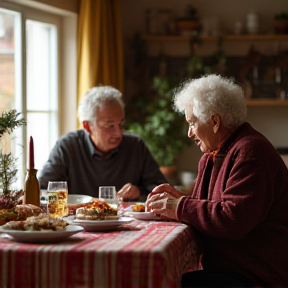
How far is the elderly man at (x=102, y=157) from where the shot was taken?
3.71m

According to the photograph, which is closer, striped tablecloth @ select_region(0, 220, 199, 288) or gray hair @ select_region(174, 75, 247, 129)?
striped tablecloth @ select_region(0, 220, 199, 288)

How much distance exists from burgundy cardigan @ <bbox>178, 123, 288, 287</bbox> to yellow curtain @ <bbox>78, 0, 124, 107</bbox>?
256 cm

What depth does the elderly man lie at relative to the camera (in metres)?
3.71

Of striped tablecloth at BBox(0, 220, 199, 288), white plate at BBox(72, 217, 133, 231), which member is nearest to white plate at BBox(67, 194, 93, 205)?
white plate at BBox(72, 217, 133, 231)

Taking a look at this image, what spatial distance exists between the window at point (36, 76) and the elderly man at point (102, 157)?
393 mm

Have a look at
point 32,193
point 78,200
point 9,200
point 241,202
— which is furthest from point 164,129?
point 241,202

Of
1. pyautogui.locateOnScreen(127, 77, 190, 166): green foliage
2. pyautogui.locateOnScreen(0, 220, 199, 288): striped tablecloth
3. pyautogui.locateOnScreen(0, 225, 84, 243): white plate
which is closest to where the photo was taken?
pyautogui.locateOnScreen(0, 220, 199, 288): striped tablecloth

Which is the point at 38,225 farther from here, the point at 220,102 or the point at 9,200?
the point at 220,102

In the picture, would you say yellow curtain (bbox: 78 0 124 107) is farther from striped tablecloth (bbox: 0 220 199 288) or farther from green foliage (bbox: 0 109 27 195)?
striped tablecloth (bbox: 0 220 199 288)

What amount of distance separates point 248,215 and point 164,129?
310cm

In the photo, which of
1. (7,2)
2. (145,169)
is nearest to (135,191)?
(145,169)

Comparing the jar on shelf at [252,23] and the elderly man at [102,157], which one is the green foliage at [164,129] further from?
the elderly man at [102,157]

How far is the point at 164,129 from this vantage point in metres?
5.39

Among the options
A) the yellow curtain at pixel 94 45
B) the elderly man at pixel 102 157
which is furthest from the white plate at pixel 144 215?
the yellow curtain at pixel 94 45
